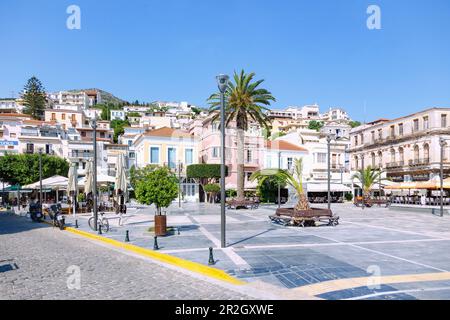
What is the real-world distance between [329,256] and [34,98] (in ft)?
385

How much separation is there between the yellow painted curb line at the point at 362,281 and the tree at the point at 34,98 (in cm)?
11483

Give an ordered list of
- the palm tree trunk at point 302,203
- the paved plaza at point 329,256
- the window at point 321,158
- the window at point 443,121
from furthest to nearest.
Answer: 1. the window at point 321,158
2. the window at point 443,121
3. the palm tree trunk at point 302,203
4. the paved plaza at point 329,256

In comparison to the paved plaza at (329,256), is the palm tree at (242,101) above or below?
above

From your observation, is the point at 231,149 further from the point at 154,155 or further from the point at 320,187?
the point at 320,187

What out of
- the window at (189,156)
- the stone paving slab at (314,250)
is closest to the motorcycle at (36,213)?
the stone paving slab at (314,250)

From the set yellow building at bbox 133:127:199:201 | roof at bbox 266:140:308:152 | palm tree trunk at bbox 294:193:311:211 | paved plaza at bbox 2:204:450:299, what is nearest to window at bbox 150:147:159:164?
yellow building at bbox 133:127:199:201

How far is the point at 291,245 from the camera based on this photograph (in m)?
13.2

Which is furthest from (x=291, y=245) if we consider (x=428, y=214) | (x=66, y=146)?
(x=66, y=146)

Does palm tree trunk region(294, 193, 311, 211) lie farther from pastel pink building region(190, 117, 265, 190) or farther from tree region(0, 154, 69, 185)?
tree region(0, 154, 69, 185)

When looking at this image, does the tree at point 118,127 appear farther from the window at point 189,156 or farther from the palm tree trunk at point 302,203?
the palm tree trunk at point 302,203

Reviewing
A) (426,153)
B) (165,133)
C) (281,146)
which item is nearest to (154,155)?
(165,133)

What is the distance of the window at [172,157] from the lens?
50.8 meters

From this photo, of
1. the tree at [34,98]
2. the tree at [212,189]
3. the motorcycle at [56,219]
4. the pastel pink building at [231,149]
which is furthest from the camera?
the tree at [34,98]

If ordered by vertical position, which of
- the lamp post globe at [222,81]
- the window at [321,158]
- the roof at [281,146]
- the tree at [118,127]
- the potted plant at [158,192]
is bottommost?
the potted plant at [158,192]
